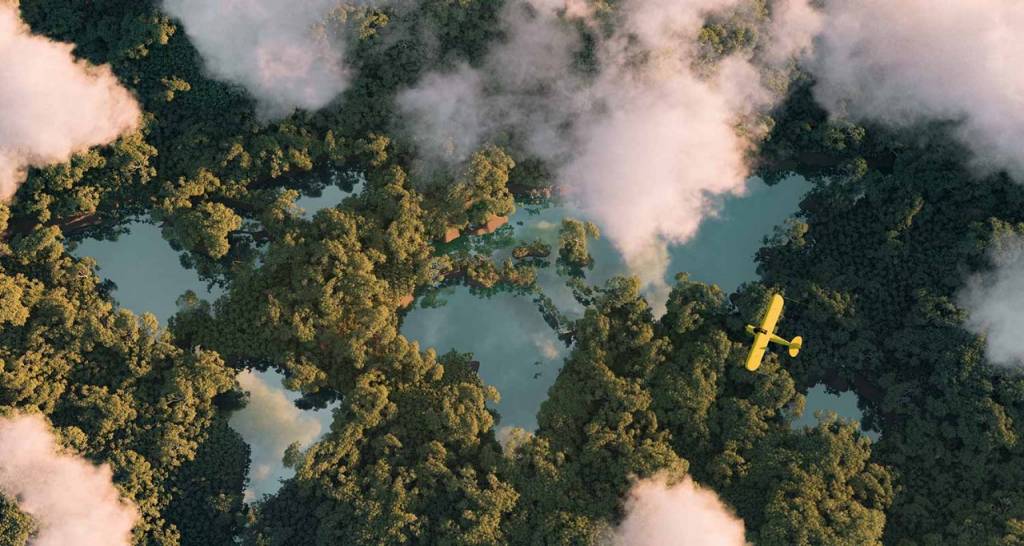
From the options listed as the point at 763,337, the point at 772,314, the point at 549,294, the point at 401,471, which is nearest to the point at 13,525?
the point at 401,471

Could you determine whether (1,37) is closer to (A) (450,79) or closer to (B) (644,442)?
(A) (450,79)

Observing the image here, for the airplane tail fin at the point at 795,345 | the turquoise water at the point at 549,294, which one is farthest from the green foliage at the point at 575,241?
the airplane tail fin at the point at 795,345

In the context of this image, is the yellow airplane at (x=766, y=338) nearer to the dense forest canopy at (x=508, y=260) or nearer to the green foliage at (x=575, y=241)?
the dense forest canopy at (x=508, y=260)

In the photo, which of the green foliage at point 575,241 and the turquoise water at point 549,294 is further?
the turquoise water at point 549,294

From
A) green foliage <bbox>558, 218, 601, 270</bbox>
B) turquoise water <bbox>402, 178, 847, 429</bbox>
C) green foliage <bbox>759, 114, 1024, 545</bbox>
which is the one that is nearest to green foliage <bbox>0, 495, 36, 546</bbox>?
turquoise water <bbox>402, 178, 847, 429</bbox>

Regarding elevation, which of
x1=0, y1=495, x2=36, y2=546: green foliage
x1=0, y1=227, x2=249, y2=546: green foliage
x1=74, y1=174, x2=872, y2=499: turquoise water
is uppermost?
x1=74, y1=174, x2=872, y2=499: turquoise water

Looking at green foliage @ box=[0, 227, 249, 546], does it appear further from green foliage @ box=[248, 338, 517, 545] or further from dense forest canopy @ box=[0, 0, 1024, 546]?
green foliage @ box=[248, 338, 517, 545]
